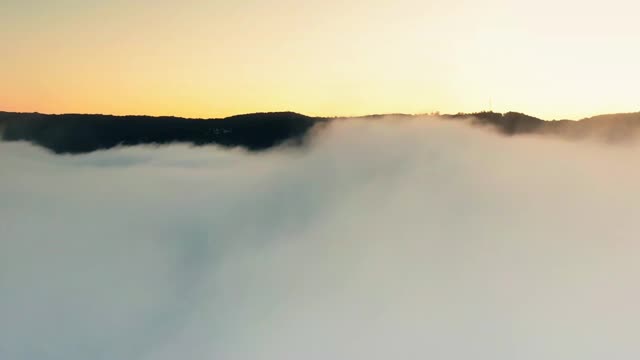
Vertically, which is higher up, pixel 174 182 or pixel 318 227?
pixel 174 182

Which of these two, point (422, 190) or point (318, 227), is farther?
point (318, 227)

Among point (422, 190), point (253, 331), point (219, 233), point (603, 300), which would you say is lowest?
point (253, 331)

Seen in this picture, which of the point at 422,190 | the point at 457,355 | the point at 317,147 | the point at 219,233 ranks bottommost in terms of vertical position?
the point at 457,355

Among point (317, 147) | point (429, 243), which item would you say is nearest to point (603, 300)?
point (429, 243)

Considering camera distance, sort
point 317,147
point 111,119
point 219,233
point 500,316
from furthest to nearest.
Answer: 1. point 219,233
2. point 500,316
3. point 317,147
4. point 111,119

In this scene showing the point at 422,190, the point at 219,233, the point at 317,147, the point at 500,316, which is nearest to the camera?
the point at 317,147

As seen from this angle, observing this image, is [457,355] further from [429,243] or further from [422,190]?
[422,190]

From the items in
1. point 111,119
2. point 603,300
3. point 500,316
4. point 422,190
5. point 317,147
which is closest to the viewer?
point 111,119

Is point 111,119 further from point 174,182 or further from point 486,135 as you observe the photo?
point 486,135

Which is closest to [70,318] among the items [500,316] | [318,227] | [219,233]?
[219,233]
